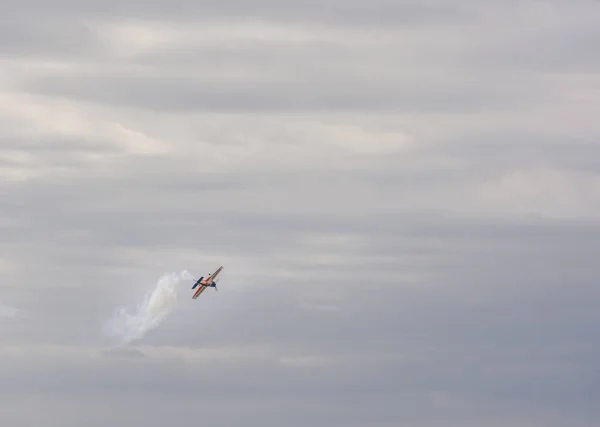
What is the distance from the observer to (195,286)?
305ft
